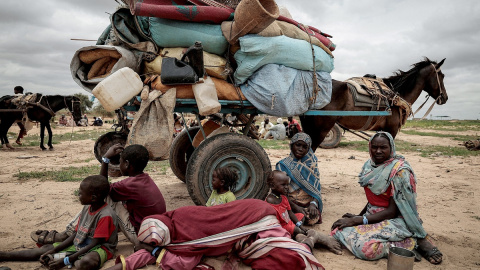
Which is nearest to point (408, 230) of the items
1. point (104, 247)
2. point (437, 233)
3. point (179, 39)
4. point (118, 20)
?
point (437, 233)

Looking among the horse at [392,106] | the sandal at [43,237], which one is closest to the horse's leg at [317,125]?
the horse at [392,106]

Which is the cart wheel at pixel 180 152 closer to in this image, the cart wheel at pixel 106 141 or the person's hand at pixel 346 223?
the cart wheel at pixel 106 141

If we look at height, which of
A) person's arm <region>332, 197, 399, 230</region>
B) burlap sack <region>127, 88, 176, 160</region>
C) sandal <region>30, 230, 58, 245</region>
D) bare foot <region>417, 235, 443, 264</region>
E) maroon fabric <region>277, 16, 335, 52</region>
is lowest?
sandal <region>30, 230, 58, 245</region>

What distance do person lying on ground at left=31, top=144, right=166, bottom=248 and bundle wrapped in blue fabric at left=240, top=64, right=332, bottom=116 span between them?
4.94 feet

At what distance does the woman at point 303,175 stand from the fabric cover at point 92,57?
231 centimetres

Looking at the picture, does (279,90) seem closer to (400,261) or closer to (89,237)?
(400,261)

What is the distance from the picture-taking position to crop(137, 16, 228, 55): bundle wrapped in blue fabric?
3.48m

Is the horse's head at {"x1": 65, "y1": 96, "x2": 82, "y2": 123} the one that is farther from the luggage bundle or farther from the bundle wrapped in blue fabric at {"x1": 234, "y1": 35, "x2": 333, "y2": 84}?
the bundle wrapped in blue fabric at {"x1": 234, "y1": 35, "x2": 333, "y2": 84}

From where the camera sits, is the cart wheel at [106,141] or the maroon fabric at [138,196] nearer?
the maroon fabric at [138,196]

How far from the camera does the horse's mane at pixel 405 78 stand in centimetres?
637

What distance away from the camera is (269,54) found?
3.70m

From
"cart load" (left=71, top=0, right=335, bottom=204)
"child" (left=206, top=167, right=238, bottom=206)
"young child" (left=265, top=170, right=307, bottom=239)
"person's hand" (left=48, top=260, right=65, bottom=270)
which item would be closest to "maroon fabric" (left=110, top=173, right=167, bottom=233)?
"cart load" (left=71, top=0, right=335, bottom=204)

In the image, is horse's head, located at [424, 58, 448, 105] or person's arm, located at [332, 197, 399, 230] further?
horse's head, located at [424, 58, 448, 105]

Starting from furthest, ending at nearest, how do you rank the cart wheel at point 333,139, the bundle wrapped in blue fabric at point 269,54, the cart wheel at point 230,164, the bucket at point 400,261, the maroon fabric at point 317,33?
the cart wheel at point 333,139
the maroon fabric at point 317,33
the bundle wrapped in blue fabric at point 269,54
the cart wheel at point 230,164
the bucket at point 400,261
